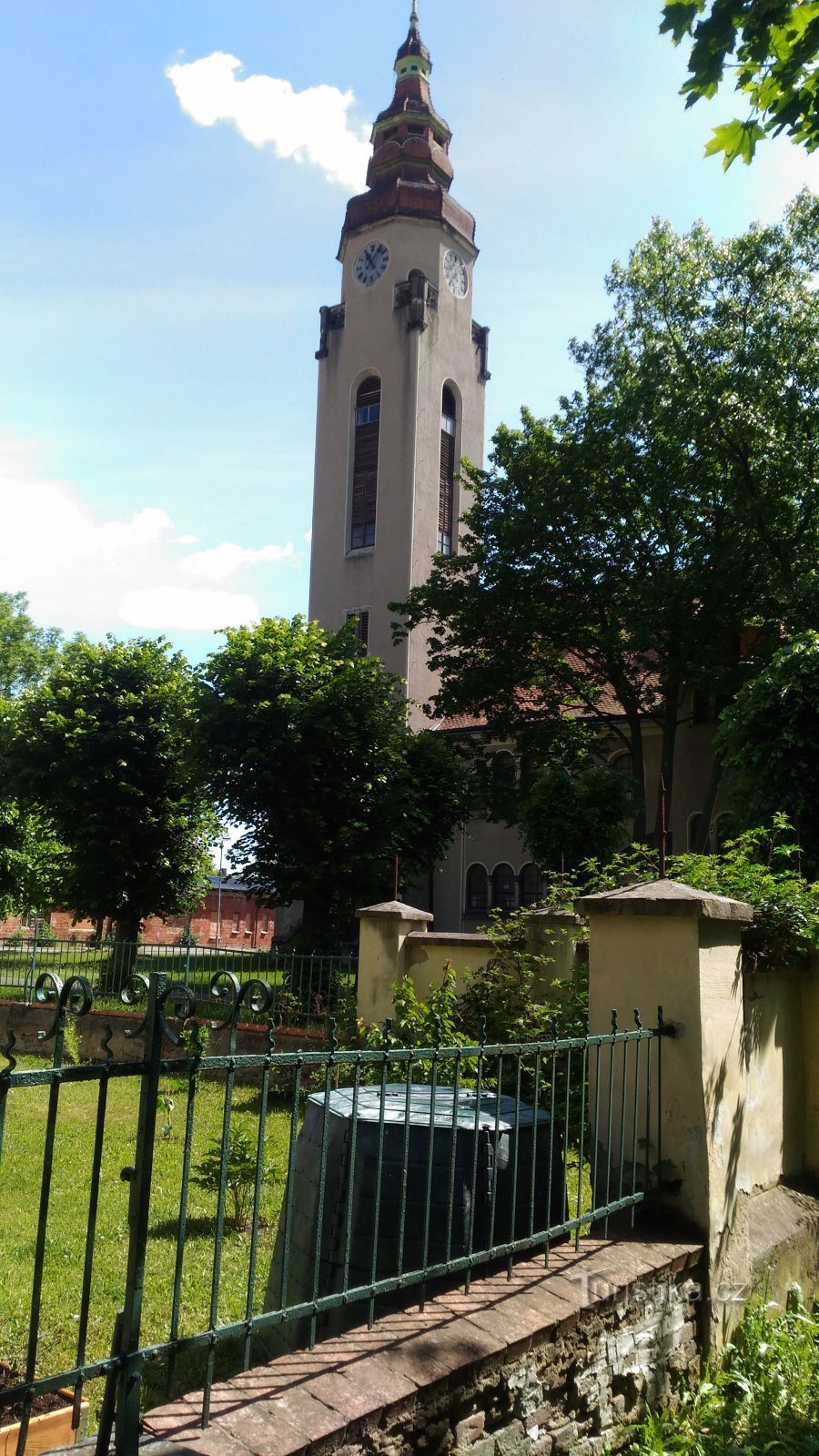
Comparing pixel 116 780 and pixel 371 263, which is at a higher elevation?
pixel 371 263

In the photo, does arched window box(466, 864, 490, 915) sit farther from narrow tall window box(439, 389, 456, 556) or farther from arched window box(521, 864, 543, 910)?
narrow tall window box(439, 389, 456, 556)

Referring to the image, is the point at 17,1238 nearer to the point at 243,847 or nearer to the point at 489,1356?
the point at 489,1356

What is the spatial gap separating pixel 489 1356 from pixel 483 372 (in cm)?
3745

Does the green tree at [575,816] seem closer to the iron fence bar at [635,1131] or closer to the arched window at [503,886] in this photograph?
the arched window at [503,886]

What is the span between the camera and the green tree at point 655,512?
2094 centimetres

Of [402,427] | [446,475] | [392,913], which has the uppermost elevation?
[402,427]

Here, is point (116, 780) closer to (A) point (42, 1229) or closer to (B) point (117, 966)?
(B) point (117, 966)

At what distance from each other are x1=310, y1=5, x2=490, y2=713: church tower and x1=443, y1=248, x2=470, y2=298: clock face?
6 centimetres

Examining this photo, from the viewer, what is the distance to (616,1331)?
3.93 metres

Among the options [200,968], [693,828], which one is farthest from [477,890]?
[200,968]

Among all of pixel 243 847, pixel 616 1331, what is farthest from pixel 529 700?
pixel 616 1331

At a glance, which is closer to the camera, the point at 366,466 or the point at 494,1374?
the point at 494,1374

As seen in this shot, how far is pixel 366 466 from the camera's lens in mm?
35312

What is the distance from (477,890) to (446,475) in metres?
13.8
